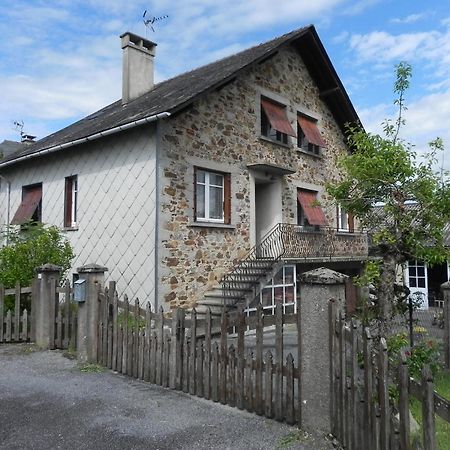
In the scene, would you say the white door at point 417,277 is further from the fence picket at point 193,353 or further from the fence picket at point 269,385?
the fence picket at point 269,385

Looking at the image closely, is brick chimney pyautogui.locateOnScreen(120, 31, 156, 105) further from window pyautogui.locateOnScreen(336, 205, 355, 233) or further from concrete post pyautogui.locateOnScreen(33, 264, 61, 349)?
window pyautogui.locateOnScreen(336, 205, 355, 233)

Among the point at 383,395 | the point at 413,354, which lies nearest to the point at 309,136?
the point at 413,354

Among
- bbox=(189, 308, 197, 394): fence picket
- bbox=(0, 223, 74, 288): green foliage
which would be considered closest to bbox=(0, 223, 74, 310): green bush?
bbox=(0, 223, 74, 288): green foliage

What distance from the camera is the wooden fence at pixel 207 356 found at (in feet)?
15.1

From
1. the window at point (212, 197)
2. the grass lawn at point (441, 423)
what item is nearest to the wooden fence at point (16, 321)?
the window at point (212, 197)

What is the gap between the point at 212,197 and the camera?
11750mm

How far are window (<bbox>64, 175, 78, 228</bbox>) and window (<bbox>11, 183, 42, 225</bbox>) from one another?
1.42 m

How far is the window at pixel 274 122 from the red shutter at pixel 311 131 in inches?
37.8

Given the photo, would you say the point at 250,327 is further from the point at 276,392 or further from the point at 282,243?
the point at 282,243

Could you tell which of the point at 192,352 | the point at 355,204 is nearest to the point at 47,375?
the point at 192,352

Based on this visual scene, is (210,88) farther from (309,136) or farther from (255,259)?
(309,136)

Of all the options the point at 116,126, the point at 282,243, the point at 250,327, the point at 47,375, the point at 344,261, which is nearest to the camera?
the point at 250,327

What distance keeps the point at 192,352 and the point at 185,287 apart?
506 cm

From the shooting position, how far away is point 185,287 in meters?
10.5
